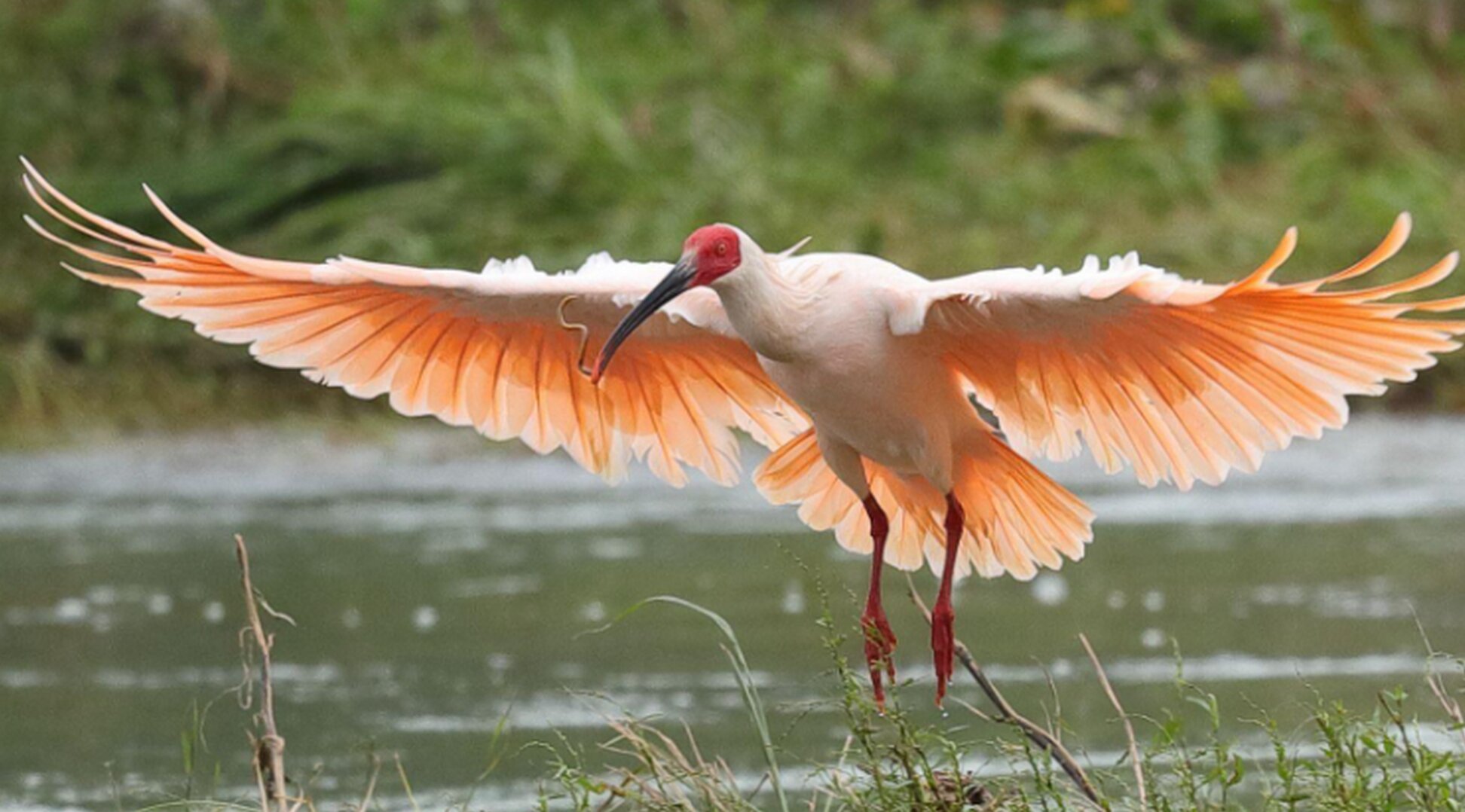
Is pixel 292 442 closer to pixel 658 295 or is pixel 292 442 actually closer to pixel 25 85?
pixel 25 85

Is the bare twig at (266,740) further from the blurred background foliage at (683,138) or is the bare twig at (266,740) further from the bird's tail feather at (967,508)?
the blurred background foliage at (683,138)

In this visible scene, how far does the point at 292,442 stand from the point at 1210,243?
14.6ft

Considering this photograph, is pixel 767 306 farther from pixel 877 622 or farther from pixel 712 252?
pixel 877 622

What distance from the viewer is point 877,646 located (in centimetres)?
615

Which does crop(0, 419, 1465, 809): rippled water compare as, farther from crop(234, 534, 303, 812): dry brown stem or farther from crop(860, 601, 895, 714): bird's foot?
crop(234, 534, 303, 812): dry brown stem

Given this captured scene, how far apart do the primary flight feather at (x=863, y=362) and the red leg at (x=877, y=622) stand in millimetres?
20

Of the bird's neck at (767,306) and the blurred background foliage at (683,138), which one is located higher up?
the blurred background foliage at (683,138)

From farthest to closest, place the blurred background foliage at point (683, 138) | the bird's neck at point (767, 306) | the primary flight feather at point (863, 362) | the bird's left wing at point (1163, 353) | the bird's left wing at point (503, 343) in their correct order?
the blurred background foliage at point (683, 138)
the bird's left wing at point (503, 343)
the bird's neck at point (767, 306)
the primary flight feather at point (863, 362)
the bird's left wing at point (1163, 353)

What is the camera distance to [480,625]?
942cm

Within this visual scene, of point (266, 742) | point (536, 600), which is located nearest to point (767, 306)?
point (266, 742)

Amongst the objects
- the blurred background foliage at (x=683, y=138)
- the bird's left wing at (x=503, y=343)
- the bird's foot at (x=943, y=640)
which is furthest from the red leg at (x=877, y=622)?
the blurred background foliage at (x=683, y=138)

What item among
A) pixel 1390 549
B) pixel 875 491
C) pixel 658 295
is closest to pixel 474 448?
pixel 1390 549

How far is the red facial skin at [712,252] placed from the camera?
6.00m

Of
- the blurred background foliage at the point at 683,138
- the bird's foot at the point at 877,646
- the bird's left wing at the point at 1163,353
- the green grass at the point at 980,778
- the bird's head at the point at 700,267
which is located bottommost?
the green grass at the point at 980,778
